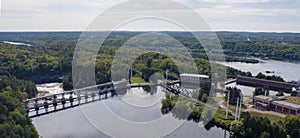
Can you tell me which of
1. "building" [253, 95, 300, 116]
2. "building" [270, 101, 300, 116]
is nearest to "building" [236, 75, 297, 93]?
"building" [253, 95, 300, 116]

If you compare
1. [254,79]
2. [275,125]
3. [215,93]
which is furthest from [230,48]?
[275,125]

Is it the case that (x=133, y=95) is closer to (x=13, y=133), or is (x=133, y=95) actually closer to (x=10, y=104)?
(x=10, y=104)

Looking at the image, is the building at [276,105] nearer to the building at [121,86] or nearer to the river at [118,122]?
the river at [118,122]

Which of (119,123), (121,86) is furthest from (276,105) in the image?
(121,86)

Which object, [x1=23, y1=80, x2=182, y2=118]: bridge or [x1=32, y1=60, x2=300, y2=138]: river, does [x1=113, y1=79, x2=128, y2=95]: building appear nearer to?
[x1=23, y1=80, x2=182, y2=118]: bridge

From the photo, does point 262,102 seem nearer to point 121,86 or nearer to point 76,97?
point 121,86

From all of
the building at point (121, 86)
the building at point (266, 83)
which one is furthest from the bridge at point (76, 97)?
the building at point (266, 83)
